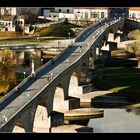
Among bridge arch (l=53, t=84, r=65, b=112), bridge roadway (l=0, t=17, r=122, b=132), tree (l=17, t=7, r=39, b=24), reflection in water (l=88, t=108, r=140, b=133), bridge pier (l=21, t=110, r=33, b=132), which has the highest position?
tree (l=17, t=7, r=39, b=24)

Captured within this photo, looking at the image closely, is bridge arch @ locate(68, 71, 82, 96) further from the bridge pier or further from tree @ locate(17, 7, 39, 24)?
tree @ locate(17, 7, 39, 24)

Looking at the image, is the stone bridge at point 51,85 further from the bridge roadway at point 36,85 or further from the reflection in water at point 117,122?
the reflection in water at point 117,122

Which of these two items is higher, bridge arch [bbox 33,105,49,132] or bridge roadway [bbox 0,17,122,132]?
bridge roadway [bbox 0,17,122,132]

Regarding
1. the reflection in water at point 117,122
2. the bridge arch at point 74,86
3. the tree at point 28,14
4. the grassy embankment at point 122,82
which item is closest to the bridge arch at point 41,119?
the reflection in water at point 117,122

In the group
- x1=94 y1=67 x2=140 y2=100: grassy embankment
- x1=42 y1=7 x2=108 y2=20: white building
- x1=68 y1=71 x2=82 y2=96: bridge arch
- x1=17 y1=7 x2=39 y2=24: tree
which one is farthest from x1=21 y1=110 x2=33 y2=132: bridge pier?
x1=42 y1=7 x2=108 y2=20: white building

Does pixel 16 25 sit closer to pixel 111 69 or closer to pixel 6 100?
pixel 111 69

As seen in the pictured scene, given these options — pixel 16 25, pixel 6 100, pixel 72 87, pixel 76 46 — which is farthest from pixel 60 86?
pixel 16 25

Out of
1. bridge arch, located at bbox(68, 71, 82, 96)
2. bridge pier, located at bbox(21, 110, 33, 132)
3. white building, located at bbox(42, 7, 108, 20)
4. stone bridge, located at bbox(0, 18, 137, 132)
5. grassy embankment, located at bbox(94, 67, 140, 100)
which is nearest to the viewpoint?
stone bridge, located at bbox(0, 18, 137, 132)
